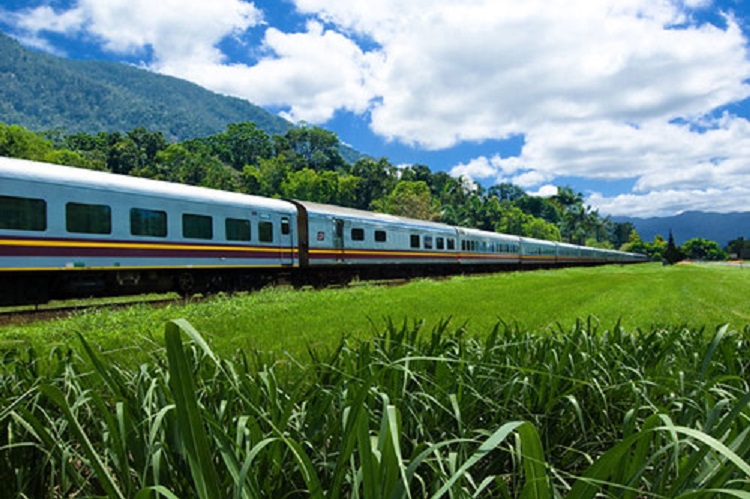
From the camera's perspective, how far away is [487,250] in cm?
3581

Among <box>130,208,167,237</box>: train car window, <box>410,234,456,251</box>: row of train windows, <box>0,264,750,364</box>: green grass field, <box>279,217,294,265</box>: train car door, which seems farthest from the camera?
<box>410,234,456,251</box>: row of train windows

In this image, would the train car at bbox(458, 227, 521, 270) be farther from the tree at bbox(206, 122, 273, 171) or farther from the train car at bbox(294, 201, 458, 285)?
the tree at bbox(206, 122, 273, 171)

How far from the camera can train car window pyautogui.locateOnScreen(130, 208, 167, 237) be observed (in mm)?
12156

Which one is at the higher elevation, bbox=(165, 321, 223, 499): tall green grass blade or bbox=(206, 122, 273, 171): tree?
bbox=(206, 122, 273, 171): tree

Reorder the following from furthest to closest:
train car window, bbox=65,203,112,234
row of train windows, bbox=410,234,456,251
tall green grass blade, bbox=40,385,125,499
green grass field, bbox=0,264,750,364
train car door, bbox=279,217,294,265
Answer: row of train windows, bbox=410,234,456,251
train car door, bbox=279,217,294,265
train car window, bbox=65,203,112,234
green grass field, bbox=0,264,750,364
tall green grass blade, bbox=40,385,125,499

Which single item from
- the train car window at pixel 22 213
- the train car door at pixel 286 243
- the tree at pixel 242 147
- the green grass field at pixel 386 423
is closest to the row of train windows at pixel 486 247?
the train car door at pixel 286 243

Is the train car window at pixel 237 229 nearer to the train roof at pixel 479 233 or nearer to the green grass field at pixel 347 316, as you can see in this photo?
the green grass field at pixel 347 316

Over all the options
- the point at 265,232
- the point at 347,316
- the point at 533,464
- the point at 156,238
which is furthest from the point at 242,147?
the point at 533,464

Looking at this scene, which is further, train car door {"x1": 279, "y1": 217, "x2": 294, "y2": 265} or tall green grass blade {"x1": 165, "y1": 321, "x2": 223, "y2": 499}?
train car door {"x1": 279, "y1": 217, "x2": 294, "y2": 265}

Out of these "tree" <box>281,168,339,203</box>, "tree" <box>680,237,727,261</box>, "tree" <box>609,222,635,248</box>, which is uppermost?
"tree" <box>281,168,339,203</box>

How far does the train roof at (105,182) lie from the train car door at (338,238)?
4.02 m

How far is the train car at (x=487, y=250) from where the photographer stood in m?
32.1

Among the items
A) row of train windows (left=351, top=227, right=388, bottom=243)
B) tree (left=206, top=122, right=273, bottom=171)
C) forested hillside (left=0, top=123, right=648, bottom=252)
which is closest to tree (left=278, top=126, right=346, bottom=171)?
forested hillside (left=0, top=123, right=648, bottom=252)

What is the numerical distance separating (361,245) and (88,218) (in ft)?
37.2
